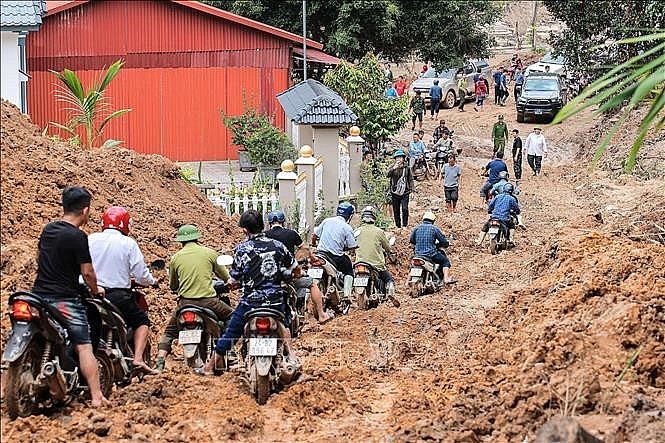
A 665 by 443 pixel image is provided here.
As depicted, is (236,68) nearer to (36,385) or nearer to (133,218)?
(133,218)

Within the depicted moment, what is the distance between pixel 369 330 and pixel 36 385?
5.14m

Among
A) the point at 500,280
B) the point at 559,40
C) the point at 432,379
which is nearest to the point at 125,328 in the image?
the point at 432,379

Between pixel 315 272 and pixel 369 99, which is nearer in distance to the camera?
pixel 315 272

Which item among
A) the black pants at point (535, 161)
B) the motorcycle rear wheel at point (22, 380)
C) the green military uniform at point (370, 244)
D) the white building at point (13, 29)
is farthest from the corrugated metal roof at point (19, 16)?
the black pants at point (535, 161)

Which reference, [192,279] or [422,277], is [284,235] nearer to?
[192,279]

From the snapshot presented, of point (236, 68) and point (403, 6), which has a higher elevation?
point (403, 6)

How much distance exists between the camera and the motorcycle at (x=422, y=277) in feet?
46.1

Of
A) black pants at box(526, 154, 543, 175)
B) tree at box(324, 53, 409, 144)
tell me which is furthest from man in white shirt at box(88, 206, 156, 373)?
black pants at box(526, 154, 543, 175)

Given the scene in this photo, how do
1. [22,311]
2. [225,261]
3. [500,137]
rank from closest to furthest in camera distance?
[22,311] → [225,261] → [500,137]

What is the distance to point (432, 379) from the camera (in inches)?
354

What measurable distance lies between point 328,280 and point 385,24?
2089 cm

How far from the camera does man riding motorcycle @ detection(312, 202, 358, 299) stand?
40.5ft

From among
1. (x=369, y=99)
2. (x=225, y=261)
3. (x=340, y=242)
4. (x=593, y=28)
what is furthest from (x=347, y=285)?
(x=593, y=28)

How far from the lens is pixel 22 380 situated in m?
6.75
